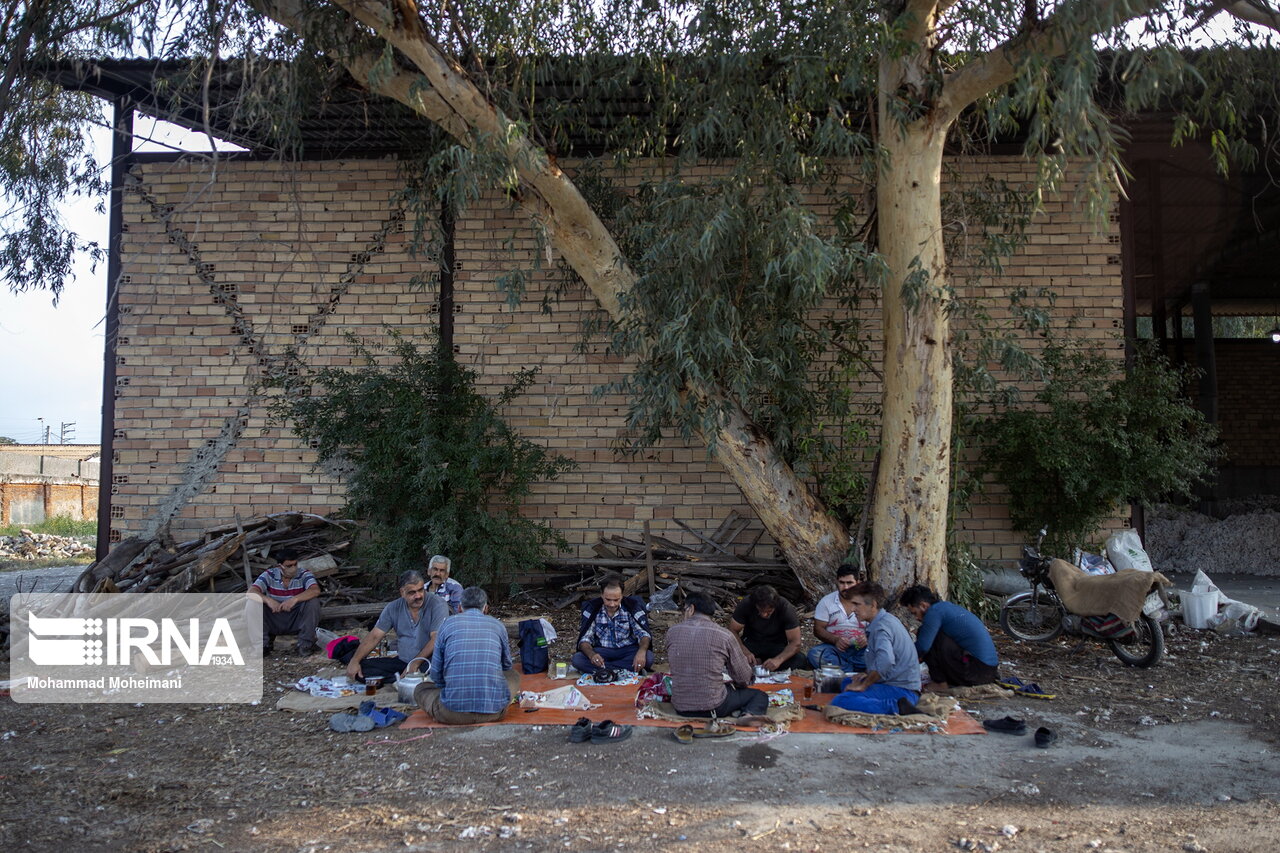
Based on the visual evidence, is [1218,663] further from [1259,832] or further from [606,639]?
[606,639]

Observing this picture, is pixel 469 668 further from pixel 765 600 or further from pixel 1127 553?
pixel 1127 553

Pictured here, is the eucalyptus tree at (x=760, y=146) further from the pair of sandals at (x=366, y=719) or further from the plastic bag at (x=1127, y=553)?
the pair of sandals at (x=366, y=719)

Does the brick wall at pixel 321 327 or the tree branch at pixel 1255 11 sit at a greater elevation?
the tree branch at pixel 1255 11

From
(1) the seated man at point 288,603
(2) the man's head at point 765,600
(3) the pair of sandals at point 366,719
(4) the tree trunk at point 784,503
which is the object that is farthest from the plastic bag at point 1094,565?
(1) the seated man at point 288,603

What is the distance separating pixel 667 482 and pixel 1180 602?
5443 millimetres

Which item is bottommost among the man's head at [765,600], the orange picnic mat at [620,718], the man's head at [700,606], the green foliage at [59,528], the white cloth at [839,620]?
the orange picnic mat at [620,718]

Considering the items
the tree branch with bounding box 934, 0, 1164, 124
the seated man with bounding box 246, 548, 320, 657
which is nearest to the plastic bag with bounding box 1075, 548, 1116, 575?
the tree branch with bounding box 934, 0, 1164, 124

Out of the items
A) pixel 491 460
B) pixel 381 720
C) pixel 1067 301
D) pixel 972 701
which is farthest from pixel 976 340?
pixel 381 720

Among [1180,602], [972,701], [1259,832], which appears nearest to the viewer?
[1259,832]

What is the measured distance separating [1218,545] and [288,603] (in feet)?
42.8

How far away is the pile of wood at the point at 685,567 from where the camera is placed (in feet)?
33.0

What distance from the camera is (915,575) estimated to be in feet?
26.5

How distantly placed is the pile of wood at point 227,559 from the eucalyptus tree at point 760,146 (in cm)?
370

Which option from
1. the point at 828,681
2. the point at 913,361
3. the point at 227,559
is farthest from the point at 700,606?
the point at 227,559
